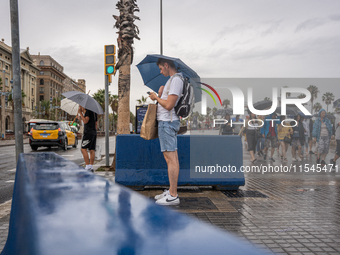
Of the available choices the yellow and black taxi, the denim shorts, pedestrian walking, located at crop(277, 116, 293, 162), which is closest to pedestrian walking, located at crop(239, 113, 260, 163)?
pedestrian walking, located at crop(277, 116, 293, 162)

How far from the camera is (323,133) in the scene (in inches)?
406

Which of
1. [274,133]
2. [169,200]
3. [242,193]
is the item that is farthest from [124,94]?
[274,133]

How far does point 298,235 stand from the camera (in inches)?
132

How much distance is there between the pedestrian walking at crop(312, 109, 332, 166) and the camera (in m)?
10.3

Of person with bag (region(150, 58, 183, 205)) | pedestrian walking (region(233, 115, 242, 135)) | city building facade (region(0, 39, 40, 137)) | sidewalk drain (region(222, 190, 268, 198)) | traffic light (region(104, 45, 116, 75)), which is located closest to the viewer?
person with bag (region(150, 58, 183, 205))

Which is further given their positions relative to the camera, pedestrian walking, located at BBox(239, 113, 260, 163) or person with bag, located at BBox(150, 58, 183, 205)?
pedestrian walking, located at BBox(239, 113, 260, 163)

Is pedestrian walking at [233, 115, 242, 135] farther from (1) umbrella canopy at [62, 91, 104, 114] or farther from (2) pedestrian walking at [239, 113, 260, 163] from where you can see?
(1) umbrella canopy at [62, 91, 104, 114]

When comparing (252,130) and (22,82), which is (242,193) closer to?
(252,130)

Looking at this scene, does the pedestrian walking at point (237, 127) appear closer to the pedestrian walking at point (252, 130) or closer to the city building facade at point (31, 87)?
the pedestrian walking at point (252, 130)

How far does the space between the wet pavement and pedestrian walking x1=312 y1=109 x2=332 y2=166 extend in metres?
3.91

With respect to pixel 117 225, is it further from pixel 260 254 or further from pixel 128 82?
pixel 128 82

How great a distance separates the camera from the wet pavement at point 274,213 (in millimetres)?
3133

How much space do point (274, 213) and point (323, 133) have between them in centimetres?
714

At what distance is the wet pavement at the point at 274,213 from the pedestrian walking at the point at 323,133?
12.8 feet
